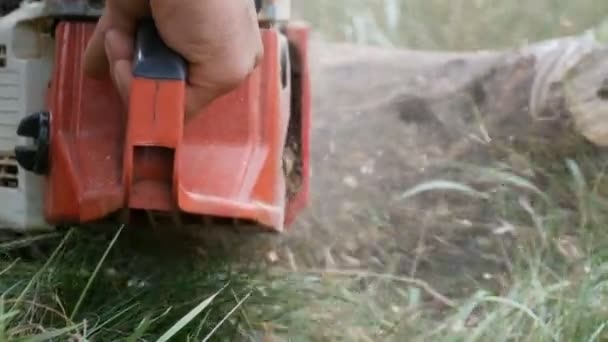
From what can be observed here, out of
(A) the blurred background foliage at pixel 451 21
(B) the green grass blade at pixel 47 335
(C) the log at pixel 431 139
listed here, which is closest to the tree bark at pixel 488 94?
(C) the log at pixel 431 139

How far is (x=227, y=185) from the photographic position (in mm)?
1094

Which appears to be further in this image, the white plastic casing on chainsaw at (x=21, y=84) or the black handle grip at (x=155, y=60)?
the white plastic casing on chainsaw at (x=21, y=84)

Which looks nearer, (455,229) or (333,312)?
(333,312)

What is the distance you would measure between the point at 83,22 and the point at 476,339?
0.60m

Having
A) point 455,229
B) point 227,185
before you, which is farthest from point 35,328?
point 455,229

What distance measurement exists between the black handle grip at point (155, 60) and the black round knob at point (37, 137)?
0.19 m

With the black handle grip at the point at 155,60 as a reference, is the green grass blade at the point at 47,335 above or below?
below

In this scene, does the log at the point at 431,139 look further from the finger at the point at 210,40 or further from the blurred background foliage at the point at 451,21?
the finger at the point at 210,40

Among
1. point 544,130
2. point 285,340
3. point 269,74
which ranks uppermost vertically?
point 269,74

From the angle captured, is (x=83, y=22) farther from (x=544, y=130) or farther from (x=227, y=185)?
(x=544, y=130)

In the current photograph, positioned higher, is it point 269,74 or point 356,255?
point 269,74

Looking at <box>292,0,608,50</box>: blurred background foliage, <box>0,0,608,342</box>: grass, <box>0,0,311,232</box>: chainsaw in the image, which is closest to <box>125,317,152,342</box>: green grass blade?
<box>0,0,608,342</box>: grass

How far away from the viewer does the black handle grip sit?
0.98 m

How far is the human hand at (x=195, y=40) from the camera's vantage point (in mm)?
961
